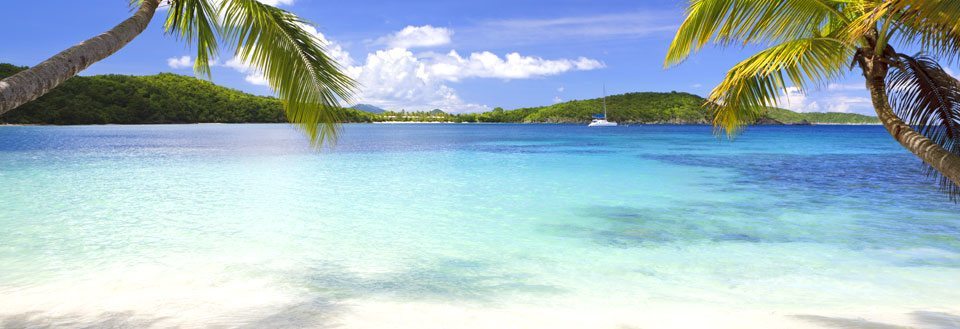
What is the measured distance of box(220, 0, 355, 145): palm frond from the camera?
4.69 metres

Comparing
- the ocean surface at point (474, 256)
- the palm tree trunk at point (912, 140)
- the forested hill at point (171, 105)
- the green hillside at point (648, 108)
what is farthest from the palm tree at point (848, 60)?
the green hillside at point (648, 108)

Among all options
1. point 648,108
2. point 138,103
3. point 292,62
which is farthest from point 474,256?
point 648,108

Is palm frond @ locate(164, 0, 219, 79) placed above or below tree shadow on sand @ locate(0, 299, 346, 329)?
above

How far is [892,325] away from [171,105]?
97.1 m

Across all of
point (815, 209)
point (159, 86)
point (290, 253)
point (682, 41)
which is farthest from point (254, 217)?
point (159, 86)

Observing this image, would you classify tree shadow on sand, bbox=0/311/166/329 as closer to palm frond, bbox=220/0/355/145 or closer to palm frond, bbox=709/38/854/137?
palm frond, bbox=220/0/355/145

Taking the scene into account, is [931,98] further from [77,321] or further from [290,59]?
[77,321]

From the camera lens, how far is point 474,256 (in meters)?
6.78

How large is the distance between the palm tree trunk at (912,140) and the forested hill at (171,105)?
3324 centimetres

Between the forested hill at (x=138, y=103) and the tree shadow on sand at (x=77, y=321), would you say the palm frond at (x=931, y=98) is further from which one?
the forested hill at (x=138, y=103)

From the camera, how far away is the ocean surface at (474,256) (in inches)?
181

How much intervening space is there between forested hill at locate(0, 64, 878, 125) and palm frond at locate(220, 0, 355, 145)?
33426 mm

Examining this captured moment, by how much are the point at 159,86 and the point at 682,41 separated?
98.1m

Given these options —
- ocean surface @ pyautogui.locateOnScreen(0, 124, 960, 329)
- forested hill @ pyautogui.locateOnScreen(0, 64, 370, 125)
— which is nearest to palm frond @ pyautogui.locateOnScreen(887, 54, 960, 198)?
ocean surface @ pyautogui.locateOnScreen(0, 124, 960, 329)
